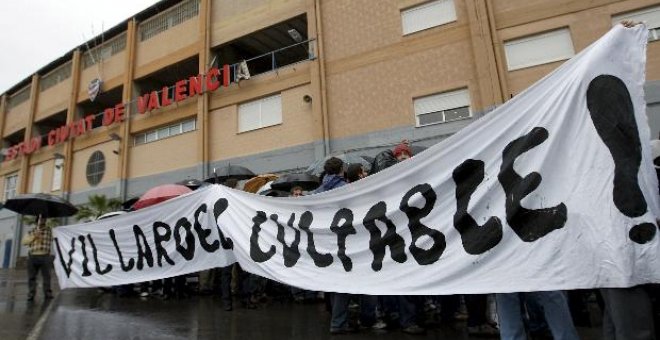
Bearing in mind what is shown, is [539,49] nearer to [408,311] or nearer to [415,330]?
[408,311]

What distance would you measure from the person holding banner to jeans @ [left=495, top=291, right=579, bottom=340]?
8985mm

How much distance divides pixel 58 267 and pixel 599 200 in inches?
377

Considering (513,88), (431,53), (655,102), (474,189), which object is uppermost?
(431,53)

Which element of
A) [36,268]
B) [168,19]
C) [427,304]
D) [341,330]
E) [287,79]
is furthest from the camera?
[168,19]

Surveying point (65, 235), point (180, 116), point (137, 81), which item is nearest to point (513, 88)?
point (65, 235)

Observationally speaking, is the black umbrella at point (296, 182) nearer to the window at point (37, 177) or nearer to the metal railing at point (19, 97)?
the window at point (37, 177)

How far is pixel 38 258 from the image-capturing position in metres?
8.38

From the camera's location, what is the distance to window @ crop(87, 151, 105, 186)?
21375mm

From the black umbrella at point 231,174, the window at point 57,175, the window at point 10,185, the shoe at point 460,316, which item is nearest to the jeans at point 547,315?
the shoe at point 460,316

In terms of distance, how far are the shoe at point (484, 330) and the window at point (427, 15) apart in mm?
10901

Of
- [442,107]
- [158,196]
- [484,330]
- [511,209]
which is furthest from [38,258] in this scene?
[442,107]

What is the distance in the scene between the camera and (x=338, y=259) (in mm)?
4246

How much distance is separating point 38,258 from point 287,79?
9.98 meters

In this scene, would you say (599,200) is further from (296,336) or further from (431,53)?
(431,53)
